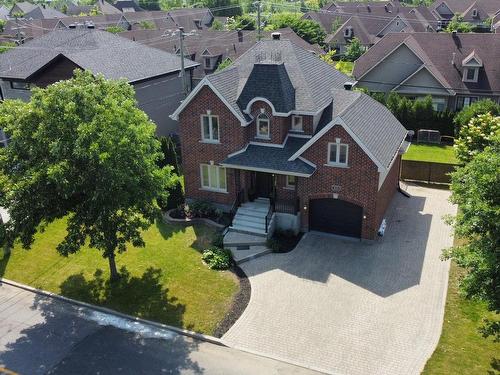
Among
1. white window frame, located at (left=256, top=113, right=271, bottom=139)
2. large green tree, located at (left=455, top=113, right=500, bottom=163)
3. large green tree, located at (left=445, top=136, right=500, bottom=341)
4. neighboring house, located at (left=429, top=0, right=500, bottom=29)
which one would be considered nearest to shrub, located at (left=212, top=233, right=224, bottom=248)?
white window frame, located at (left=256, top=113, right=271, bottom=139)

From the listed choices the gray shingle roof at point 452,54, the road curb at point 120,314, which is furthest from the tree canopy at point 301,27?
the road curb at point 120,314

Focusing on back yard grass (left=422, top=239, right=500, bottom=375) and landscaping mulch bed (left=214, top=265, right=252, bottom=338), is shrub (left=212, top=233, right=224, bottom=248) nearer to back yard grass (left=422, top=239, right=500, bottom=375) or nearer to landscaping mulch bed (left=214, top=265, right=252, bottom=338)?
landscaping mulch bed (left=214, top=265, right=252, bottom=338)

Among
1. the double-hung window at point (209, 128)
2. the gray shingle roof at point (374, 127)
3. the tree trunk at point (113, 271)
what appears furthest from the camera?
the double-hung window at point (209, 128)

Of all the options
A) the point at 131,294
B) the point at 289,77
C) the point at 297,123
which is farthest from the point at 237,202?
the point at 131,294

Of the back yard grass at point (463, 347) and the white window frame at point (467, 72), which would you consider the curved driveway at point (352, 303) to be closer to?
the back yard grass at point (463, 347)

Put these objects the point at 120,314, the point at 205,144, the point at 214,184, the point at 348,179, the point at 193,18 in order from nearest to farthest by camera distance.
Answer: the point at 120,314 → the point at 348,179 → the point at 205,144 → the point at 214,184 → the point at 193,18

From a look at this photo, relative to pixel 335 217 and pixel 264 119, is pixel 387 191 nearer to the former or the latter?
pixel 335 217
